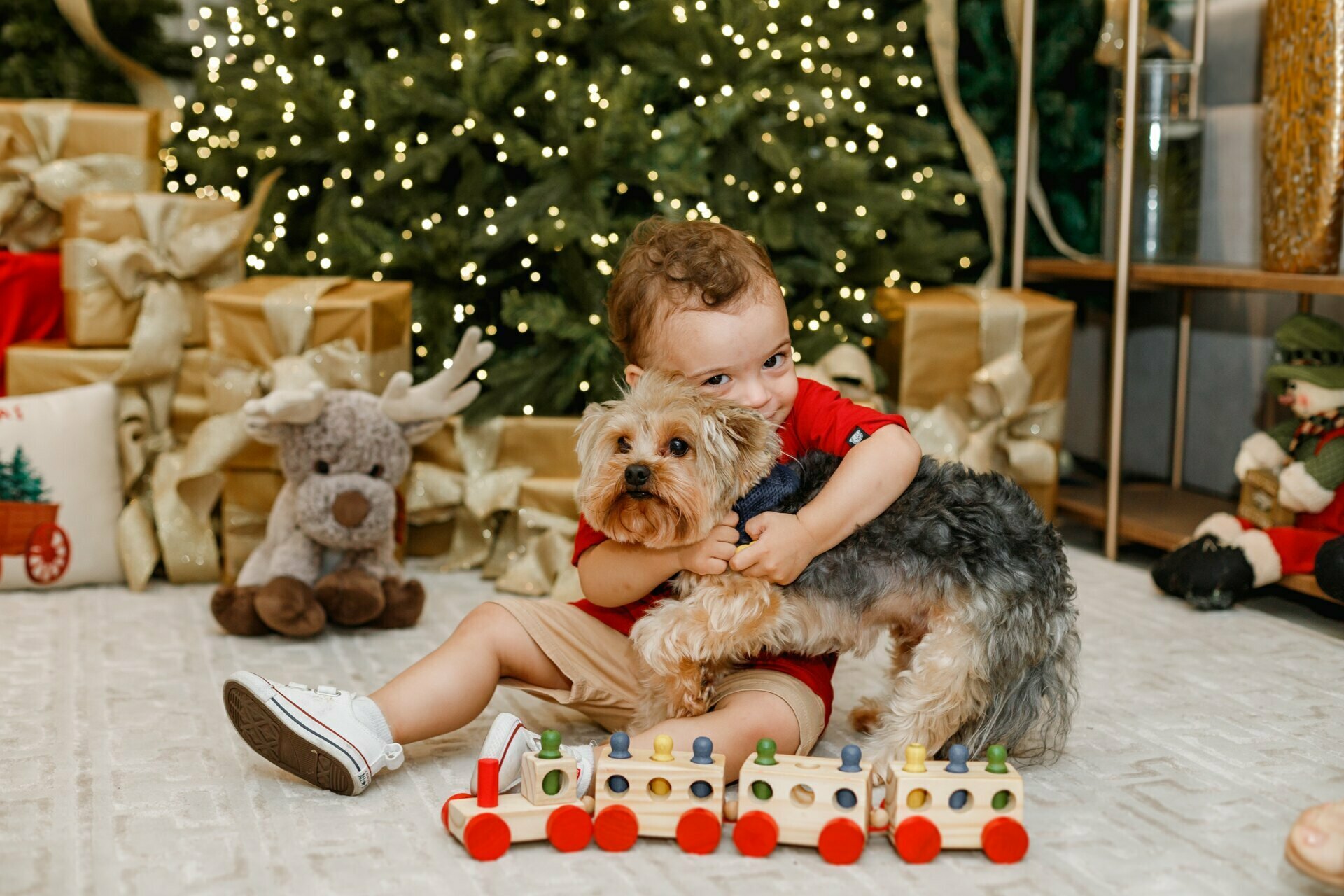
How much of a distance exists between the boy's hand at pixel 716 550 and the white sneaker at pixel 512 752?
9.9 inches

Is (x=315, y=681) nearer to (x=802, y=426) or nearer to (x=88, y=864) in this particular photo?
(x=88, y=864)

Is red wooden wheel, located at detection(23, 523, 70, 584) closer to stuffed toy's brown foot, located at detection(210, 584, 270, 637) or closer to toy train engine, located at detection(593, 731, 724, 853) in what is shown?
stuffed toy's brown foot, located at detection(210, 584, 270, 637)

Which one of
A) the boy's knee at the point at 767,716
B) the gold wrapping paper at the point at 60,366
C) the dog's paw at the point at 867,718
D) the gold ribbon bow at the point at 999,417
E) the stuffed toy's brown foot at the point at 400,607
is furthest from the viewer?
→ the gold ribbon bow at the point at 999,417

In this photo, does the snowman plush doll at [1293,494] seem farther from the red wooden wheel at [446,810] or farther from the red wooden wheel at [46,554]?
the red wooden wheel at [46,554]

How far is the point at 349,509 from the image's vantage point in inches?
88.5

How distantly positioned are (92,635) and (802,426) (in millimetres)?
1354

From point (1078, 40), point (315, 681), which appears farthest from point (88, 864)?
point (1078, 40)

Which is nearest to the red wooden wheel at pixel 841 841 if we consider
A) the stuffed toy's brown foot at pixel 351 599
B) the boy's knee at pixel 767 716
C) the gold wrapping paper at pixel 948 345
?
the boy's knee at pixel 767 716

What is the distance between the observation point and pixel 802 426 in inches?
65.8

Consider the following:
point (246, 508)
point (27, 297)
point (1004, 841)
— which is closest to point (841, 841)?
point (1004, 841)

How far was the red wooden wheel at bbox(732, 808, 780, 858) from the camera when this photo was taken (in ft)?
4.37

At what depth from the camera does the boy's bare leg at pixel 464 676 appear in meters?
1.55

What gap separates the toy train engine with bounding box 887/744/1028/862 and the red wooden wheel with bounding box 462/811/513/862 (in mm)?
428

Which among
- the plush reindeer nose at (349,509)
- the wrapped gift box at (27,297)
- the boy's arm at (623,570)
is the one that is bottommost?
the plush reindeer nose at (349,509)
